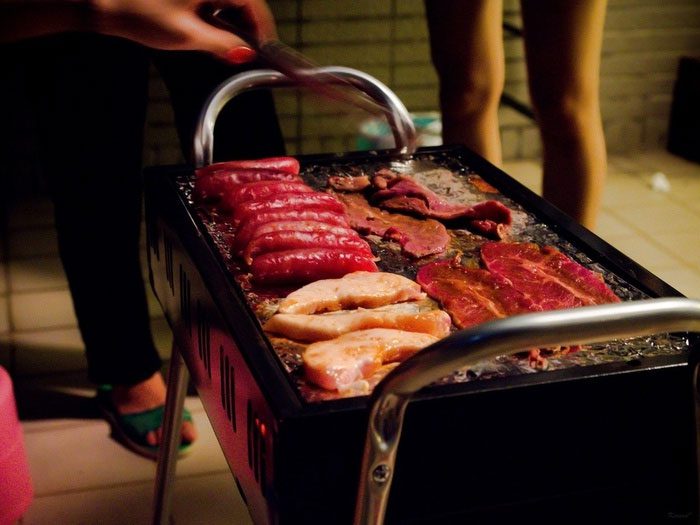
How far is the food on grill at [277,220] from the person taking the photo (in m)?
1.23

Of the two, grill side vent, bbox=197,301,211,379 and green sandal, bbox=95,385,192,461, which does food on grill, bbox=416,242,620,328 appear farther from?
green sandal, bbox=95,385,192,461

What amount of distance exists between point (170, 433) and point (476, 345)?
0.89 m

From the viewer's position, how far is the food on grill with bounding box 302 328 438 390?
0.91 m

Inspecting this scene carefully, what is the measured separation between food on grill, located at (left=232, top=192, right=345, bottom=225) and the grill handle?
565mm

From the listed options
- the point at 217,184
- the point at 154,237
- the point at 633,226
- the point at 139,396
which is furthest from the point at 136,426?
the point at 633,226

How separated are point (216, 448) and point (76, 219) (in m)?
0.59

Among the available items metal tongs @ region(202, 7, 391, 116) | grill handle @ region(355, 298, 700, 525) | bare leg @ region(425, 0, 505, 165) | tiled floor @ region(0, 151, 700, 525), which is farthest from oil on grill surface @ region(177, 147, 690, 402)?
tiled floor @ region(0, 151, 700, 525)

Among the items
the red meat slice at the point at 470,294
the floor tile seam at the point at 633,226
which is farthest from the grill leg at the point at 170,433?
the floor tile seam at the point at 633,226

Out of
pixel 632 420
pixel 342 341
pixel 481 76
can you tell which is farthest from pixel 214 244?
pixel 481 76

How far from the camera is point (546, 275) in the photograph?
1176 millimetres

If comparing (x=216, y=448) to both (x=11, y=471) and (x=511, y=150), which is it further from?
(x=511, y=150)

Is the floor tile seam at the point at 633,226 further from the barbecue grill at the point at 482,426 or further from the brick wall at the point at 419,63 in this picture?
the barbecue grill at the point at 482,426

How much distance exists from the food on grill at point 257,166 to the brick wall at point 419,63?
5.65ft

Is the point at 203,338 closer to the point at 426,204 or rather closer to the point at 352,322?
the point at 352,322
